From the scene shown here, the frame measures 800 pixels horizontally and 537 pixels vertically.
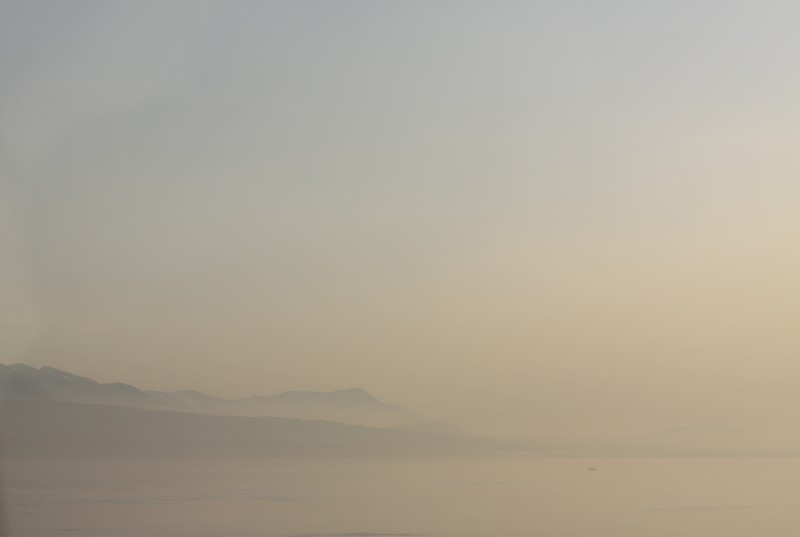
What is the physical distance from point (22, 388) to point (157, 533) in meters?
0.71

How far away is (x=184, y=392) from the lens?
328 cm

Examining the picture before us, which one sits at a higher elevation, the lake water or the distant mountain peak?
the distant mountain peak

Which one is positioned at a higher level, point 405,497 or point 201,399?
point 201,399

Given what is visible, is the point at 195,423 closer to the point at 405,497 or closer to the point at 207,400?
the point at 207,400

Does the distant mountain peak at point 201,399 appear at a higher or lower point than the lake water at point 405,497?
higher

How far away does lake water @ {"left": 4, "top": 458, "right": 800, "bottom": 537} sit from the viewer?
282cm

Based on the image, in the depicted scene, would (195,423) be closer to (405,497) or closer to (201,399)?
(201,399)

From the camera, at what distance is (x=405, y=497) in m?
3.06

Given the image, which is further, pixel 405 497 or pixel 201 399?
pixel 201 399

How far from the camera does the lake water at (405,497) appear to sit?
2.82m

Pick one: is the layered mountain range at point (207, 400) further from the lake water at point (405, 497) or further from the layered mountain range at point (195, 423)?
the lake water at point (405, 497)

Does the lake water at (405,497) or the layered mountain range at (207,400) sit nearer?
the lake water at (405,497)

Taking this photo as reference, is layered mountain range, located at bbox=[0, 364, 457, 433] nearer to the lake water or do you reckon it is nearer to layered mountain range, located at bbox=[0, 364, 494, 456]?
layered mountain range, located at bbox=[0, 364, 494, 456]

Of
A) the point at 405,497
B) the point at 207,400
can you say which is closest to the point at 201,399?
the point at 207,400
